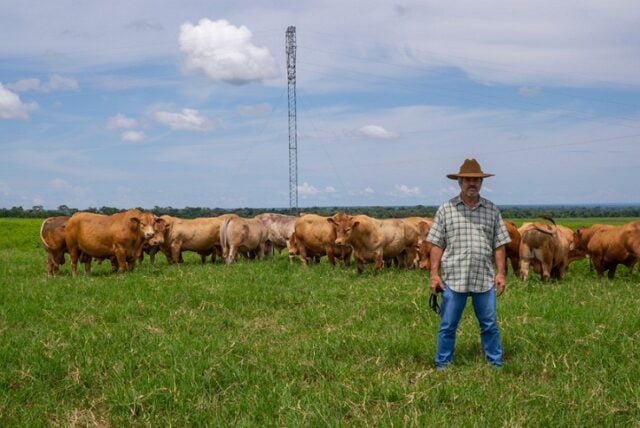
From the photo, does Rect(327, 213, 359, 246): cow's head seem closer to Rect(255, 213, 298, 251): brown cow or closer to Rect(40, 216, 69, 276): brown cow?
Rect(40, 216, 69, 276): brown cow

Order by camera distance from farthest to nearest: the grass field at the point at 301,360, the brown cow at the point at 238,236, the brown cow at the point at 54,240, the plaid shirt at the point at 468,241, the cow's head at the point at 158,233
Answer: the brown cow at the point at 238,236 < the cow's head at the point at 158,233 < the brown cow at the point at 54,240 < the plaid shirt at the point at 468,241 < the grass field at the point at 301,360

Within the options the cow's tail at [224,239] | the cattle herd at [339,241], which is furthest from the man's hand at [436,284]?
the cow's tail at [224,239]

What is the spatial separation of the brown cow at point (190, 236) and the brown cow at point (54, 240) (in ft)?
12.8

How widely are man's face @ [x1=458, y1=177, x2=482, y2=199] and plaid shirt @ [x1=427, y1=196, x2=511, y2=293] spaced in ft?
0.48

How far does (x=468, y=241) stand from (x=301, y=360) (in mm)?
2399

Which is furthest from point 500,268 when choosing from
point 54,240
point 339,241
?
point 54,240

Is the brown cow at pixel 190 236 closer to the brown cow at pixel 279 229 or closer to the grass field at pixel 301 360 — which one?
the brown cow at pixel 279 229

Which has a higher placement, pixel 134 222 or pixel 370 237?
pixel 134 222

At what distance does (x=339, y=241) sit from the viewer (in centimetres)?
1767

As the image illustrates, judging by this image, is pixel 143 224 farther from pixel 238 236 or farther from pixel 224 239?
pixel 238 236

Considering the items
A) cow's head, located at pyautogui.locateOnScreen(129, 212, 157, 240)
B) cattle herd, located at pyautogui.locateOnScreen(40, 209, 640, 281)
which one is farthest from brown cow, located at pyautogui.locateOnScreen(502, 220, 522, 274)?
cow's head, located at pyautogui.locateOnScreen(129, 212, 157, 240)

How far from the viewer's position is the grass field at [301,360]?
6469mm

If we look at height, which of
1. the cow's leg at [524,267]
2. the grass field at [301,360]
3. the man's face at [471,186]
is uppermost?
the man's face at [471,186]

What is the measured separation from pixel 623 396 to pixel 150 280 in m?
10.7
